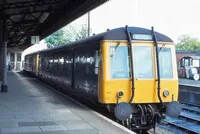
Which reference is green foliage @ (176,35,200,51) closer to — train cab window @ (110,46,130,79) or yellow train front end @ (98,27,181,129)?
yellow train front end @ (98,27,181,129)

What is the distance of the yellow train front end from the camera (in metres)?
10.4

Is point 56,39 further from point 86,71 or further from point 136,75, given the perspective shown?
point 136,75

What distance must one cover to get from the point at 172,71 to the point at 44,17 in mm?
14261

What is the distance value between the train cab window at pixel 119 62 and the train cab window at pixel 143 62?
0.85 ft

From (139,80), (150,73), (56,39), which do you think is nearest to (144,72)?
(150,73)

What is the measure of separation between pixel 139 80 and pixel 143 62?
55 centimetres

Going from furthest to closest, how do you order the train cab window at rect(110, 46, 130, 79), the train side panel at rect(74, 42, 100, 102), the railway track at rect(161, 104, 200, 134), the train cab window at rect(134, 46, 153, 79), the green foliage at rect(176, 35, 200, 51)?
the green foliage at rect(176, 35, 200, 51), the railway track at rect(161, 104, 200, 134), the train side panel at rect(74, 42, 100, 102), the train cab window at rect(134, 46, 153, 79), the train cab window at rect(110, 46, 130, 79)

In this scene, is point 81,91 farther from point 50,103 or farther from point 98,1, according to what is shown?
point 98,1

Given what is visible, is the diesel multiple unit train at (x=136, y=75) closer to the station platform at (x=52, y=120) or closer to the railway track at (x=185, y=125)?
the station platform at (x=52, y=120)

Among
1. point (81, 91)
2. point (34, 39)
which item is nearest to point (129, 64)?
Answer: point (81, 91)

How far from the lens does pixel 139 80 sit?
1049cm

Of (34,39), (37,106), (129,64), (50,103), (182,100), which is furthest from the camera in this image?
(34,39)

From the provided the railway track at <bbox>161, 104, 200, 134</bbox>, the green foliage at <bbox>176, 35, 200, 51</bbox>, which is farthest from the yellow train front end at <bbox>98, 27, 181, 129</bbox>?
the green foliage at <bbox>176, 35, 200, 51</bbox>

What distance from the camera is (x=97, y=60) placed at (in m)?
11.0
